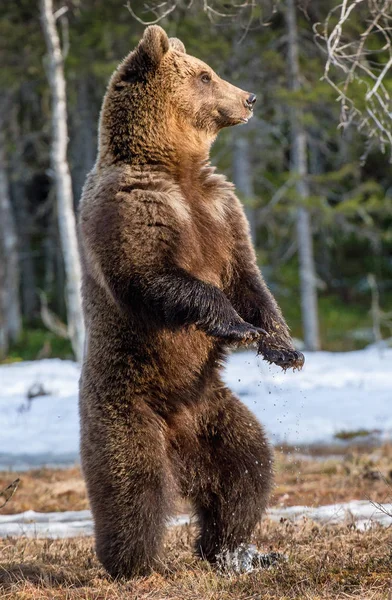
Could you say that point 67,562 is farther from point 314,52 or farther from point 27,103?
point 27,103

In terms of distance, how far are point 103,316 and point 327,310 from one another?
21305 mm

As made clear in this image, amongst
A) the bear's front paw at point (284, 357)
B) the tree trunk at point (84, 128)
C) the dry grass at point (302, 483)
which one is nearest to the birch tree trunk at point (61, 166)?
the dry grass at point (302, 483)

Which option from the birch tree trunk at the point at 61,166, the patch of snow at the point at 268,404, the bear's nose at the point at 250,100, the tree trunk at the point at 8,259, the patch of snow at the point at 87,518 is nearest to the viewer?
the bear's nose at the point at 250,100

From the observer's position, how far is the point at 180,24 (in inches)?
674

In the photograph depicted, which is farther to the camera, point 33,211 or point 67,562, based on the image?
point 33,211

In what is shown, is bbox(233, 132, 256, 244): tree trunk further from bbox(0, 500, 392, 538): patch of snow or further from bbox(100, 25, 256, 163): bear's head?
bbox(100, 25, 256, 163): bear's head

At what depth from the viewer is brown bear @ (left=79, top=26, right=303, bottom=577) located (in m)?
4.29

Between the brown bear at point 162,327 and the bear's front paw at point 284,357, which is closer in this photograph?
the brown bear at point 162,327

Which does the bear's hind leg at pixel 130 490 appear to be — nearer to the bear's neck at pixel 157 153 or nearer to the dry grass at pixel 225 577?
the dry grass at pixel 225 577

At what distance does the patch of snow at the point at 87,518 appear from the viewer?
228 inches

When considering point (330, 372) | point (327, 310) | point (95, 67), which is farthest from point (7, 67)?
point (327, 310)

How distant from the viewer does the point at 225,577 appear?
4297 millimetres

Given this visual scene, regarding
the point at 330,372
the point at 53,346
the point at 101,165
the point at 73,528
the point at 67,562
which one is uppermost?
the point at 101,165

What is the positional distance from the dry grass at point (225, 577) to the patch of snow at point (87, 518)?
409mm
